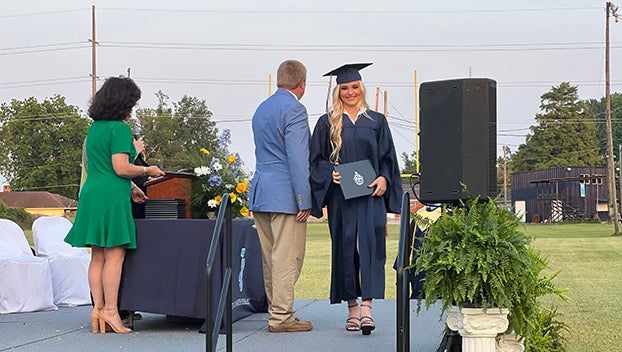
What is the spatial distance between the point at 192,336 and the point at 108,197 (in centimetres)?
118

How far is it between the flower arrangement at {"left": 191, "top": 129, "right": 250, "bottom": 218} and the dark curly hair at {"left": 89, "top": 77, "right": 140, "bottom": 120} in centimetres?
81

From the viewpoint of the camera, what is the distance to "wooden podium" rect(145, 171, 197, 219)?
7.86 meters

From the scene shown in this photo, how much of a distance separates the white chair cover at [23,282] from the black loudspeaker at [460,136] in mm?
4491

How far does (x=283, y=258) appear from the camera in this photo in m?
7.28

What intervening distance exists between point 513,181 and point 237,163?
78.5 metres

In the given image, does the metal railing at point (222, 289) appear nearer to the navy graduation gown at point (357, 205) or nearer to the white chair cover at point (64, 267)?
the navy graduation gown at point (357, 205)

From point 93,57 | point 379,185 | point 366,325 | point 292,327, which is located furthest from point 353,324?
point 93,57

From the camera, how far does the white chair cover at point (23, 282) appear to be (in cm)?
900

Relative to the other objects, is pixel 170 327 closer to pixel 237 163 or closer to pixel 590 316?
pixel 237 163

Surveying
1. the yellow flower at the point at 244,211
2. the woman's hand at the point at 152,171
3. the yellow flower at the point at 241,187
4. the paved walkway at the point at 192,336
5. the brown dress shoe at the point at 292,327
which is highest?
the woman's hand at the point at 152,171

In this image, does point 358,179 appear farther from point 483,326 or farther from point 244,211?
point 483,326

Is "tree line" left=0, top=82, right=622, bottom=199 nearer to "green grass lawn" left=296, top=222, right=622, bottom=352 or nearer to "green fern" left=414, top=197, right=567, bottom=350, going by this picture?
"green grass lawn" left=296, top=222, right=622, bottom=352

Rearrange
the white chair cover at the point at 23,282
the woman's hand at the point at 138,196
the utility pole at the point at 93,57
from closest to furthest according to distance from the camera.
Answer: the woman's hand at the point at 138,196 < the white chair cover at the point at 23,282 < the utility pole at the point at 93,57

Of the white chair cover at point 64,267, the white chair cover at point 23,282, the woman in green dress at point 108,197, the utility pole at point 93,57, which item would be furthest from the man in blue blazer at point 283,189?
the utility pole at point 93,57
